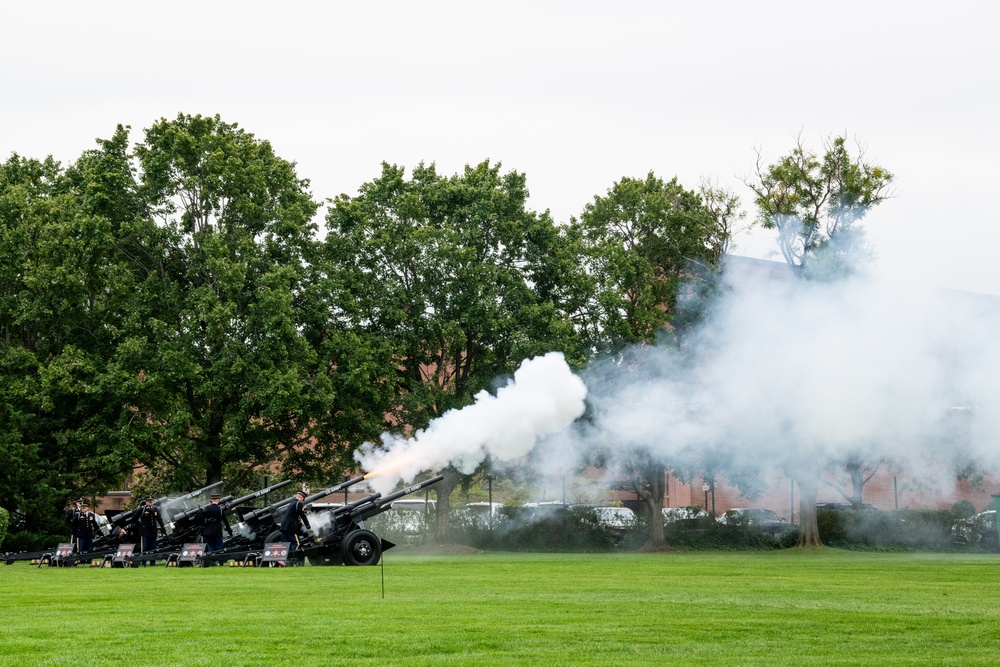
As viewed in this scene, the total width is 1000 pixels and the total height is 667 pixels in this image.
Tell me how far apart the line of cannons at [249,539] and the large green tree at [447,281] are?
10946 mm

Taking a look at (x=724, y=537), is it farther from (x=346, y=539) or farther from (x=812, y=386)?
(x=346, y=539)

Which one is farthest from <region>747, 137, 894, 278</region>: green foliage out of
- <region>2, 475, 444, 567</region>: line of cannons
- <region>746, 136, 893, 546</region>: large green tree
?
<region>2, 475, 444, 567</region>: line of cannons

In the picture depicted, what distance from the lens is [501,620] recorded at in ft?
53.0

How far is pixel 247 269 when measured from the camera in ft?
153

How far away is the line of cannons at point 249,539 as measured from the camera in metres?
32.5

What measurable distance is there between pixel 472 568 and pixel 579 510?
19406 millimetres

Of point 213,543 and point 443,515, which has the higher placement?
point 443,515

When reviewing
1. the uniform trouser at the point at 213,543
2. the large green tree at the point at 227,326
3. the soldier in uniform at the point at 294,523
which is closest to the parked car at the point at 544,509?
the large green tree at the point at 227,326

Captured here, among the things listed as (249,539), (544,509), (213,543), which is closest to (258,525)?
(249,539)

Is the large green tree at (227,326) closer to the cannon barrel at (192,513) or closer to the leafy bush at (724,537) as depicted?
the cannon barrel at (192,513)

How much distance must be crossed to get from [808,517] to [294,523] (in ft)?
76.5

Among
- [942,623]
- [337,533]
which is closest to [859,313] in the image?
[337,533]

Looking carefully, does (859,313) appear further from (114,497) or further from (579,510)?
(114,497)

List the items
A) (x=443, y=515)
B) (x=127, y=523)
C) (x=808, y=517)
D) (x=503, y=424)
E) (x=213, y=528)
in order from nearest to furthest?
(x=503, y=424) → (x=213, y=528) → (x=127, y=523) → (x=808, y=517) → (x=443, y=515)
